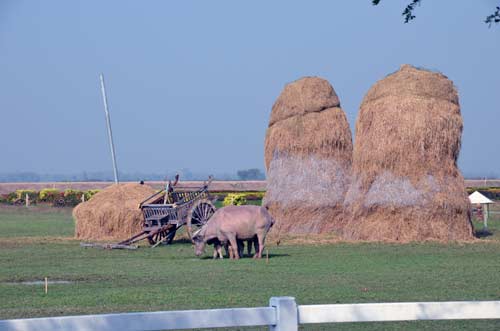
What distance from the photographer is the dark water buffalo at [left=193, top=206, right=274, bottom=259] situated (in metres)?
23.0

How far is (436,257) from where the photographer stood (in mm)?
22906

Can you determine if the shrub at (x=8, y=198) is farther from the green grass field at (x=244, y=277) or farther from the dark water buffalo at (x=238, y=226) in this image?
the dark water buffalo at (x=238, y=226)

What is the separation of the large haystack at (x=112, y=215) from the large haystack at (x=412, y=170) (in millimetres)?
6471

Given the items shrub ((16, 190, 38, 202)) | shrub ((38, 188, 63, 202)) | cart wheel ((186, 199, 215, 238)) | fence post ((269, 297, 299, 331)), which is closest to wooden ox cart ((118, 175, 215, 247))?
cart wheel ((186, 199, 215, 238))

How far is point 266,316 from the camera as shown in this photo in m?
6.68

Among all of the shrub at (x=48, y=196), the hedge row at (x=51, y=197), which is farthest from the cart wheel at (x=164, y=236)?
the shrub at (x=48, y=196)

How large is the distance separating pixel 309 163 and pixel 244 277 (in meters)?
13.8

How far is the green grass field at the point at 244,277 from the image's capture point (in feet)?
47.1

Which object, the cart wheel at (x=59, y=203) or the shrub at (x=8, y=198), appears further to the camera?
the shrub at (x=8, y=198)

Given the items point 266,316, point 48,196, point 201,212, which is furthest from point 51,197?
point 266,316

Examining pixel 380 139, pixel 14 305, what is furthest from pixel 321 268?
pixel 380 139

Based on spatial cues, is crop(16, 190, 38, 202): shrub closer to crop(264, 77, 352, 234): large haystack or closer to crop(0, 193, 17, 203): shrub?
crop(0, 193, 17, 203): shrub

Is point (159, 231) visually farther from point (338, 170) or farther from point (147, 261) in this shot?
point (338, 170)

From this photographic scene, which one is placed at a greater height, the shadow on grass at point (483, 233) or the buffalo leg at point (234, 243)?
the buffalo leg at point (234, 243)
